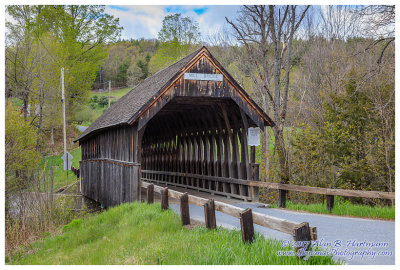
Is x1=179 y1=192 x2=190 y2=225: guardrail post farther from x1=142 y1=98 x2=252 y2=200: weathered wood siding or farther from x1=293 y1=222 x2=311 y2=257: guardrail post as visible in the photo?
x1=142 y1=98 x2=252 y2=200: weathered wood siding

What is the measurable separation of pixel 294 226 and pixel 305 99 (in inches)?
656

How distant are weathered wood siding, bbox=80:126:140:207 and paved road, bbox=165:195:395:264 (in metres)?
2.26

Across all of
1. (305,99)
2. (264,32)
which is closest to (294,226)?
(264,32)

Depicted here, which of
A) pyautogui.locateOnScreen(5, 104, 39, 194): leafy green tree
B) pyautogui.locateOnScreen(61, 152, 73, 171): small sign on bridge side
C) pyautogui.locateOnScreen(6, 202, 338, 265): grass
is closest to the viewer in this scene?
pyautogui.locateOnScreen(6, 202, 338, 265): grass

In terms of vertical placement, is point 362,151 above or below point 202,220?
above

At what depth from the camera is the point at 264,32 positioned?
1688 cm

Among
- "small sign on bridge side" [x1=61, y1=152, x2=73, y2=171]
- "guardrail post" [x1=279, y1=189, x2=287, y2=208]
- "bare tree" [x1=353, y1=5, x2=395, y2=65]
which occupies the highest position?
"bare tree" [x1=353, y1=5, x2=395, y2=65]

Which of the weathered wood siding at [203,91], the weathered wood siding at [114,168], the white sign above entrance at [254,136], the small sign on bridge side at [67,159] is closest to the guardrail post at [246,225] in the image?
the weathered wood siding at [203,91]

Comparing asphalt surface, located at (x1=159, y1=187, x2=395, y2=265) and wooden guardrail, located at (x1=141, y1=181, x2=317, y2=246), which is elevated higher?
wooden guardrail, located at (x1=141, y1=181, x2=317, y2=246)

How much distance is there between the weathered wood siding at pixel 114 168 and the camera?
1076cm

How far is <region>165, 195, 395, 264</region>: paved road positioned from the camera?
5.44 meters

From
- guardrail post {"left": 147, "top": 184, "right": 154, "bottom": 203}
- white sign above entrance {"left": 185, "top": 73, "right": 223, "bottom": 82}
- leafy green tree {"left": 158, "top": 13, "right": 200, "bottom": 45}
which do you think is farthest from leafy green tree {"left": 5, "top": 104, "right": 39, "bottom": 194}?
leafy green tree {"left": 158, "top": 13, "right": 200, "bottom": 45}

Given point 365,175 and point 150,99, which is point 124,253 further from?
point 365,175
